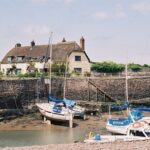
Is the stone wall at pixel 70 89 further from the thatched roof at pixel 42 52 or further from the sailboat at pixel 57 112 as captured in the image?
the thatched roof at pixel 42 52

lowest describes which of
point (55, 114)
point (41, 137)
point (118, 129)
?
point (41, 137)

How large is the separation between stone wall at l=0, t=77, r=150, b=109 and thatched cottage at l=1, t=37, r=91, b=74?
42.5 feet

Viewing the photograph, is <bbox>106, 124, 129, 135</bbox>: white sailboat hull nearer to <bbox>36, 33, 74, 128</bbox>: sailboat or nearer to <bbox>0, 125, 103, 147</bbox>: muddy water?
<bbox>0, 125, 103, 147</bbox>: muddy water

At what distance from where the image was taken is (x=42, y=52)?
72000 mm

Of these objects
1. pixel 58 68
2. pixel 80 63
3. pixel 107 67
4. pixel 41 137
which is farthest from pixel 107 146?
pixel 107 67

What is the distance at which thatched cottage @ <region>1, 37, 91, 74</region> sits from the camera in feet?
230

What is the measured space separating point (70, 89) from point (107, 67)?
30.1 meters

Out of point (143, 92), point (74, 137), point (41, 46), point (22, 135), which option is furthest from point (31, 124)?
point (41, 46)

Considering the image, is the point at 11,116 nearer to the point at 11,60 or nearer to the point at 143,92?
the point at 143,92

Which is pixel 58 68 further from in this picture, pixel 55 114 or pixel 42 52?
pixel 55 114

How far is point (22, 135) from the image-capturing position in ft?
122

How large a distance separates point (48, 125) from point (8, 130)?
372 centimetres

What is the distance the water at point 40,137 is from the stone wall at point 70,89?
859cm

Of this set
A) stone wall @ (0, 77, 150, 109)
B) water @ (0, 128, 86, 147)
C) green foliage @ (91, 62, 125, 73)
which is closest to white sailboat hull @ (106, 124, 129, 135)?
water @ (0, 128, 86, 147)
